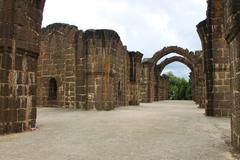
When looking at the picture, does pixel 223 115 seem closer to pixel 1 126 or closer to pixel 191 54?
pixel 1 126

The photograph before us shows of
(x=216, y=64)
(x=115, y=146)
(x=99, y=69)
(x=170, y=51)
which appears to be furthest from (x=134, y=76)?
(x=115, y=146)

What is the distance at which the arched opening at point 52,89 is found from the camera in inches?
637

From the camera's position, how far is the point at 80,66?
48.6 ft

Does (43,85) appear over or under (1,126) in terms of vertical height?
over

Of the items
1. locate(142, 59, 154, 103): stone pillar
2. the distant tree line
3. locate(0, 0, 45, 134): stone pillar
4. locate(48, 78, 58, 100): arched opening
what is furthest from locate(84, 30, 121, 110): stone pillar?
the distant tree line

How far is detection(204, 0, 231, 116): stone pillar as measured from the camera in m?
11.0

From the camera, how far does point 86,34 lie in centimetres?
1452

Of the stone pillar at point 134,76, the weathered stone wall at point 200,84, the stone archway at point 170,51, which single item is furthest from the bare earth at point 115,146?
the stone archway at point 170,51

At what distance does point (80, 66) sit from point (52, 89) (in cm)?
274

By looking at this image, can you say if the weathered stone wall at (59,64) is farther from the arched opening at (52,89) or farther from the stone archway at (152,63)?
the stone archway at (152,63)

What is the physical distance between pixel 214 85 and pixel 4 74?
27.0 feet

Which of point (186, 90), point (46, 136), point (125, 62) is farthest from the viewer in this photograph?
point (186, 90)

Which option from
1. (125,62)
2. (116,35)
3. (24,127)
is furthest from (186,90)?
(24,127)

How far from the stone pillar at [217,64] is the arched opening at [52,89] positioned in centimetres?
896
